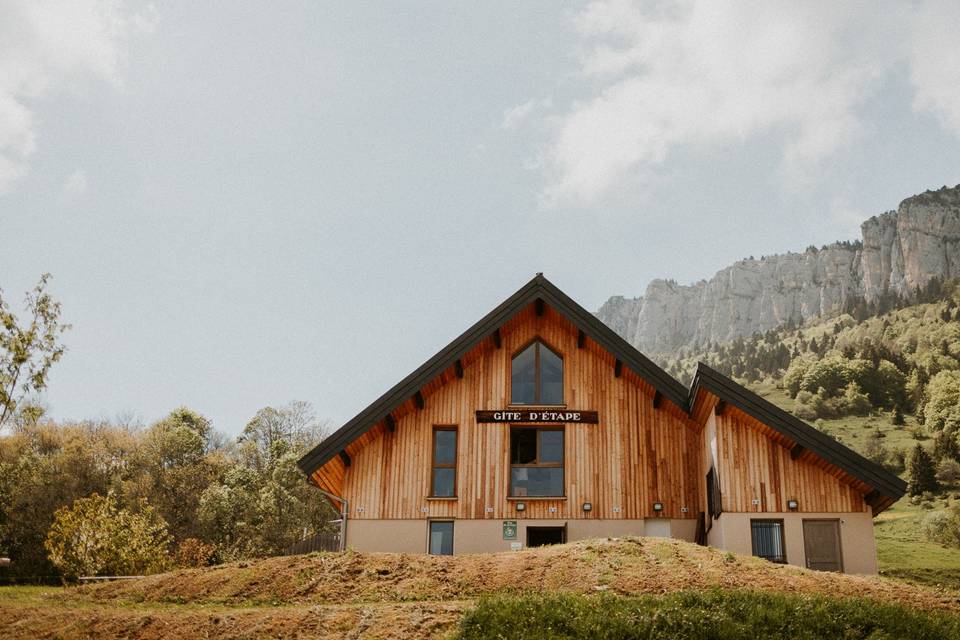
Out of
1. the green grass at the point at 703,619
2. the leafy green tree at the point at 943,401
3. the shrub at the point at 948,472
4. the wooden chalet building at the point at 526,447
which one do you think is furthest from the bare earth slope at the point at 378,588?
the leafy green tree at the point at 943,401

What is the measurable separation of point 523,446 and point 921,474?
76816mm

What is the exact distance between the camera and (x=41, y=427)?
193 ft

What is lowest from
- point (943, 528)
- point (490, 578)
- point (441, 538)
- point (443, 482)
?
point (490, 578)

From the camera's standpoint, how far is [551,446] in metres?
25.1

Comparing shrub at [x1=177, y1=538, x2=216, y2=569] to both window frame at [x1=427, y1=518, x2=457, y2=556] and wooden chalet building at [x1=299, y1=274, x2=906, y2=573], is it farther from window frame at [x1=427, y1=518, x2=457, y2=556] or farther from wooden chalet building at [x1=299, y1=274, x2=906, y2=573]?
window frame at [x1=427, y1=518, x2=457, y2=556]

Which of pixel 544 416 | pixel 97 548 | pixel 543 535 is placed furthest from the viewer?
pixel 97 548

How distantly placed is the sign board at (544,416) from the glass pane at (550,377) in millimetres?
425

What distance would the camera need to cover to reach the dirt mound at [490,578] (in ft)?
53.1

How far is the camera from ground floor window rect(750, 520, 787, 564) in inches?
851

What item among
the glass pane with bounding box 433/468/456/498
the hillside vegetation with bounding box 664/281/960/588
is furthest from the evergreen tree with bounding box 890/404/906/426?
the glass pane with bounding box 433/468/456/498

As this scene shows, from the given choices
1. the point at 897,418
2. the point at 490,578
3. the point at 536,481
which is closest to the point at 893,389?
the point at 897,418

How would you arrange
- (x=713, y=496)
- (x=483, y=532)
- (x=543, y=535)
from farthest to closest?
(x=543, y=535) → (x=483, y=532) → (x=713, y=496)

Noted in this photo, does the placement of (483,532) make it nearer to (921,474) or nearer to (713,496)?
(713,496)

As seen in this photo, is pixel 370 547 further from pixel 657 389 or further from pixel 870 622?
pixel 870 622
